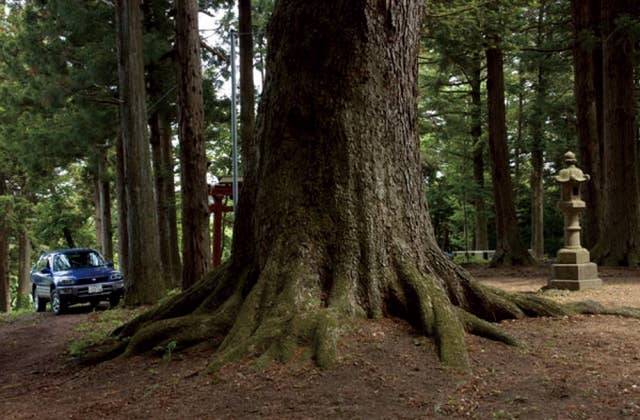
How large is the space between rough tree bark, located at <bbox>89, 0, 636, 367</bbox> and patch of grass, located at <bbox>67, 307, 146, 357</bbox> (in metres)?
1.67

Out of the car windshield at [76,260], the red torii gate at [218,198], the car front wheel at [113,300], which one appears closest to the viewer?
the car front wheel at [113,300]

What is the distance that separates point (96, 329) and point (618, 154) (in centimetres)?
1383

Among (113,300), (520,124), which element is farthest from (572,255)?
(520,124)

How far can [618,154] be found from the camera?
16.7m

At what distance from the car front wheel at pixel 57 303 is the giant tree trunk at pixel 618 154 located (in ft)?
46.4

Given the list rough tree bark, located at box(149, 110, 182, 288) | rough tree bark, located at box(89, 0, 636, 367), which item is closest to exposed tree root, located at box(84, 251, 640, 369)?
rough tree bark, located at box(89, 0, 636, 367)

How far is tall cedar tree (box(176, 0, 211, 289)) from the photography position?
1259cm

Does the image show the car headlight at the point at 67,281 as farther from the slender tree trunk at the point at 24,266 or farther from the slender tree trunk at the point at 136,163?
the slender tree trunk at the point at 24,266

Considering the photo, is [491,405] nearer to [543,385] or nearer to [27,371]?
[543,385]

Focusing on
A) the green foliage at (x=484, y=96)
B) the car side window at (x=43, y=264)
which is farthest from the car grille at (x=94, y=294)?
the green foliage at (x=484, y=96)

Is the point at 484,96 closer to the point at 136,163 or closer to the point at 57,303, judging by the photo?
the point at 136,163

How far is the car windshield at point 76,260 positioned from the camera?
54.3 feet

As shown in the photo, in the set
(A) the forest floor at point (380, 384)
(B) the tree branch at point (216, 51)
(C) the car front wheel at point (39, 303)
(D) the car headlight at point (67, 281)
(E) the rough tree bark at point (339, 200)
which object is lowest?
(C) the car front wheel at point (39, 303)

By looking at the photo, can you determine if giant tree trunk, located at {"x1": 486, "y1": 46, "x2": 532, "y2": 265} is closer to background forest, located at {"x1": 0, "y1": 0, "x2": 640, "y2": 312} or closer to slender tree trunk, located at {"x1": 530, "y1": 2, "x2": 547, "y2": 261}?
background forest, located at {"x1": 0, "y1": 0, "x2": 640, "y2": 312}
